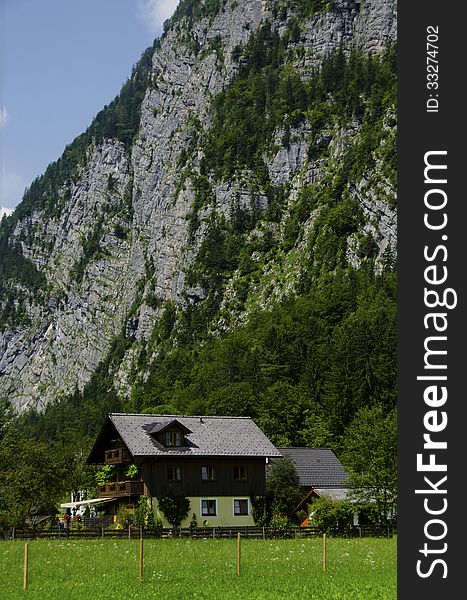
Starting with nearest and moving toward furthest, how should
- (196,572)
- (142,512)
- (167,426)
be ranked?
(196,572)
(142,512)
(167,426)

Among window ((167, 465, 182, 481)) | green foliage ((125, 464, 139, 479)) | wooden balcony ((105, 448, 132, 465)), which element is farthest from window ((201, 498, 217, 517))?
wooden balcony ((105, 448, 132, 465))

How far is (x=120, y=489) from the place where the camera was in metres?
59.6

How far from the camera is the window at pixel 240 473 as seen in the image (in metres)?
60.5

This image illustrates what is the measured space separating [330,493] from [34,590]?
4120 cm

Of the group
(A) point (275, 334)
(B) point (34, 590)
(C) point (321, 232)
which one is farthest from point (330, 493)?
(C) point (321, 232)

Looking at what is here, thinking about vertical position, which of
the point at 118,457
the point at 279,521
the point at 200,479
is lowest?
the point at 279,521

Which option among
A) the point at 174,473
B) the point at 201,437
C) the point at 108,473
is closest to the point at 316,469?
the point at 201,437

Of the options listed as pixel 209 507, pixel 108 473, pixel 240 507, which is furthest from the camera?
pixel 108 473

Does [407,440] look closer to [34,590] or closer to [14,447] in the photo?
[34,590]

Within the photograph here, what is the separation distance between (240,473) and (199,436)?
3.68 m

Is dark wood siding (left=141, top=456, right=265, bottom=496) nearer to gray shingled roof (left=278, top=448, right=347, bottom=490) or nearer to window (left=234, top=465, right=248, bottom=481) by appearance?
window (left=234, top=465, right=248, bottom=481)

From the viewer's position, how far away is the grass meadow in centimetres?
2142

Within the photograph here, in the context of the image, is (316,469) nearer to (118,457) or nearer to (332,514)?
(118,457)

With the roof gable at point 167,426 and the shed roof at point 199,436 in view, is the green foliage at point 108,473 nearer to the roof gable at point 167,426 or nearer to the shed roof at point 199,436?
the shed roof at point 199,436
